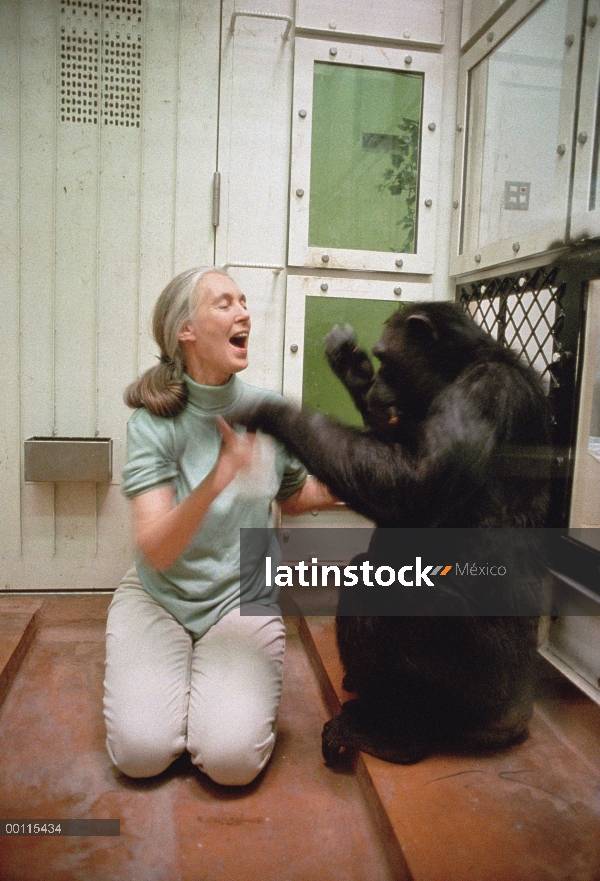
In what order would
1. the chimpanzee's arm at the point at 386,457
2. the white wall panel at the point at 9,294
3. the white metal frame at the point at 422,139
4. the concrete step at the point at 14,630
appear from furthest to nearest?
the concrete step at the point at 14,630
the white wall panel at the point at 9,294
the white metal frame at the point at 422,139
the chimpanzee's arm at the point at 386,457

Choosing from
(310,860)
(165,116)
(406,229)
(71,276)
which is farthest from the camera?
(71,276)

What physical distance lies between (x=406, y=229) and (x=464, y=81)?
0.34 m

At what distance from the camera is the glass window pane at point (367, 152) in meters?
1.31

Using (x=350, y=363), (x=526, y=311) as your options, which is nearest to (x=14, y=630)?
(x=350, y=363)

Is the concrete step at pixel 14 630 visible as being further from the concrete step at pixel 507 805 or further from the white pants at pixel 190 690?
the concrete step at pixel 507 805

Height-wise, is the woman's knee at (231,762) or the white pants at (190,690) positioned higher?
the white pants at (190,690)

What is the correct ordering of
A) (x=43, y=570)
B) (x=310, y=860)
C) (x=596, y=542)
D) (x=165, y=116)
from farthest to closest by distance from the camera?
1. (x=43, y=570)
2. (x=165, y=116)
3. (x=596, y=542)
4. (x=310, y=860)

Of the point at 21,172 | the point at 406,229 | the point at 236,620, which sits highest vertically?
the point at 21,172

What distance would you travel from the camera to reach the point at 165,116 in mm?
1507

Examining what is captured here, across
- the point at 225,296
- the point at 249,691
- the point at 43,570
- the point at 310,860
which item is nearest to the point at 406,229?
the point at 225,296

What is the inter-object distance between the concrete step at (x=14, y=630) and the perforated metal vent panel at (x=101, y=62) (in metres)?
1.33

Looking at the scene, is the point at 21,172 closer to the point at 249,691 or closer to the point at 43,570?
the point at 43,570

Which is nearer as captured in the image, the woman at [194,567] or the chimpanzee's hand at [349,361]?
the woman at [194,567]

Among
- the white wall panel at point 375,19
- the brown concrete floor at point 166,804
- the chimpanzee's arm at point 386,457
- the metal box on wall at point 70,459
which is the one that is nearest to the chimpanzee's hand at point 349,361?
the chimpanzee's arm at point 386,457
